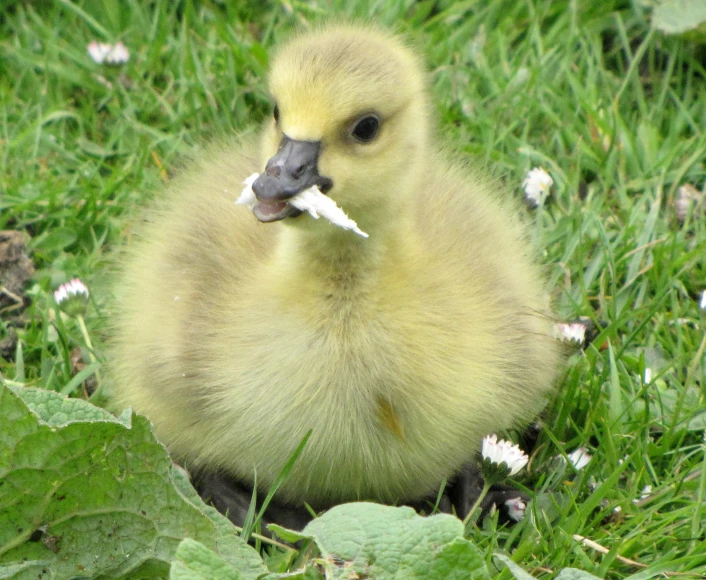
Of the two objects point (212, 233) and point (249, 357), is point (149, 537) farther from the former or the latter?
point (212, 233)

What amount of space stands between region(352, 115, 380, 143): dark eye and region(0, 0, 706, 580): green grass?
2.68 ft

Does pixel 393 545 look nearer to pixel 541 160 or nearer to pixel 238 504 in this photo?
pixel 238 504

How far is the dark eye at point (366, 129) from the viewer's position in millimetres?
2267

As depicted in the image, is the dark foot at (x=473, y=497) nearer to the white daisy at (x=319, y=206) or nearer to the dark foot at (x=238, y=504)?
the dark foot at (x=238, y=504)

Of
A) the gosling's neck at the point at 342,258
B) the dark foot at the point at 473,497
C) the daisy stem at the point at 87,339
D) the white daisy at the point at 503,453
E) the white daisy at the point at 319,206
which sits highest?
the white daisy at the point at 319,206

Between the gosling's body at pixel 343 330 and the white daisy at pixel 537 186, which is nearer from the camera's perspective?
the gosling's body at pixel 343 330

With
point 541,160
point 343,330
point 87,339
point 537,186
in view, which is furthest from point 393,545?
point 541,160

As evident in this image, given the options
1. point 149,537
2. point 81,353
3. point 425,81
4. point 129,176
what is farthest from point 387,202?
point 129,176

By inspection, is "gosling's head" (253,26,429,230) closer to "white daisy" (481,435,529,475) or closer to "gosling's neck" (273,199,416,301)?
"gosling's neck" (273,199,416,301)

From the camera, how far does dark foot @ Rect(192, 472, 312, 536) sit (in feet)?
8.62

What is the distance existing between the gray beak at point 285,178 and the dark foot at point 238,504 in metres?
0.76

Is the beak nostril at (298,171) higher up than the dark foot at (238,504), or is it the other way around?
the beak nostril at (298,171)

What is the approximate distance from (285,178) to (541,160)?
61.5 inches

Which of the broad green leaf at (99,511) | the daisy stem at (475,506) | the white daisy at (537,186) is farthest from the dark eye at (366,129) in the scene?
the white daisy at (537,186)
